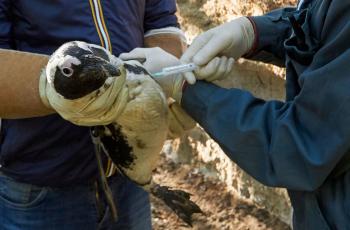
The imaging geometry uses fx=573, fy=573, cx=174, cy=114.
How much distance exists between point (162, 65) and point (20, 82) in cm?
27

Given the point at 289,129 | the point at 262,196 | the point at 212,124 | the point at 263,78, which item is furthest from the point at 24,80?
the point at 262,196

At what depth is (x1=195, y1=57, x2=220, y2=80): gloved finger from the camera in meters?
1.08

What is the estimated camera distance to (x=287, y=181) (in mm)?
940

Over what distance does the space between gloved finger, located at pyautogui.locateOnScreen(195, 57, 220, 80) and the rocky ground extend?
4.15ft

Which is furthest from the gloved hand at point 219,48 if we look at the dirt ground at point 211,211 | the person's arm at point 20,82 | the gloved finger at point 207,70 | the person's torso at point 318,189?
the dirt ground at point 211,211

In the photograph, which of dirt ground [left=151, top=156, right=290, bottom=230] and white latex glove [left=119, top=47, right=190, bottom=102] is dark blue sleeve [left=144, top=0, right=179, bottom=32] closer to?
white latex glove [left=119, top=47, right=190, bottom=102]

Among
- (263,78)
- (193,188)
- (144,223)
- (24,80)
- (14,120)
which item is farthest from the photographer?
(193,188)

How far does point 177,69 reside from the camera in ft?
3.59

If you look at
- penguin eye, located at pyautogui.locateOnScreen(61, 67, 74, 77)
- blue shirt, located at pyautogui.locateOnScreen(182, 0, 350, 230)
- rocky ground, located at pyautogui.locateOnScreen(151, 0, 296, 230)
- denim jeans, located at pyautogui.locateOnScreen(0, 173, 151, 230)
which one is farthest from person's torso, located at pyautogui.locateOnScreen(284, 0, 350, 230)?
rocky ground, located at pyautogui.locateOnScreen(151, 0, 296, 230)

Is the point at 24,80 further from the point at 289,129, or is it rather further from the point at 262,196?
the point at 262,196

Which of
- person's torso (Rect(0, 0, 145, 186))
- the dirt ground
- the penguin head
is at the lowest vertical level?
the dirt ground

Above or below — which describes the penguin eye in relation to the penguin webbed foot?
above

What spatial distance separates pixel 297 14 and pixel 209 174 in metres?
1.86

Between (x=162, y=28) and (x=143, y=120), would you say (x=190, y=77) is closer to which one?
(x=143, y=120)
